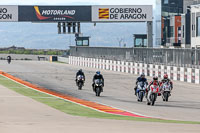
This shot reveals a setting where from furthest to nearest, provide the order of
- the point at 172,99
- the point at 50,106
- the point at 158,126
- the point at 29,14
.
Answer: the point at 29,14 → the point at 172,99 → the point at 50,106 → the point at 158,126

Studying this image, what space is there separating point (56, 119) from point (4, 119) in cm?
147

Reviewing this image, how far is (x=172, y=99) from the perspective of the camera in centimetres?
2612

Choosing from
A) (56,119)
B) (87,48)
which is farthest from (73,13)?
(56,119)

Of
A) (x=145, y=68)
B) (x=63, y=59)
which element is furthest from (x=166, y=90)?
(x=63, y=59)

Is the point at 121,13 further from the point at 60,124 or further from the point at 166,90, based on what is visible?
the point at 60,124

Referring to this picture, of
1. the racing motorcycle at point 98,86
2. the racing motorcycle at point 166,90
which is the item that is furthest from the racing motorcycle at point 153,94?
the racing motorcycle at point 98,86

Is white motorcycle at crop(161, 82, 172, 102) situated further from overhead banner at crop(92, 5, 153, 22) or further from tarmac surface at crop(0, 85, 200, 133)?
overhead banner at crop(92, 5, 153, 22)

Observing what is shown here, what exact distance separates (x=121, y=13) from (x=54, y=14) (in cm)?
793

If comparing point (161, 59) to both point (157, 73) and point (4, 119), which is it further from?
point (4, 119)

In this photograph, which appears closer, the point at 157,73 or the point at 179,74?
the point at 179,74

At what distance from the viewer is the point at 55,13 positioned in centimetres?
6538

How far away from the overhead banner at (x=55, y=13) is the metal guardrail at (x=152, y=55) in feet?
13.2

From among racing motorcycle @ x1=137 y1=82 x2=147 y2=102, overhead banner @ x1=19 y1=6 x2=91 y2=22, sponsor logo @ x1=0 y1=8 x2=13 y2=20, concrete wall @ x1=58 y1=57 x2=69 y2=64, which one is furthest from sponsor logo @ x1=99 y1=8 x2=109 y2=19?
racing motorcycle @ x1=137 y1=82 x2=147 y2=102

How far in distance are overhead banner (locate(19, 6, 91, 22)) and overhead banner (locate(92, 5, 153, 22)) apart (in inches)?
43.1
